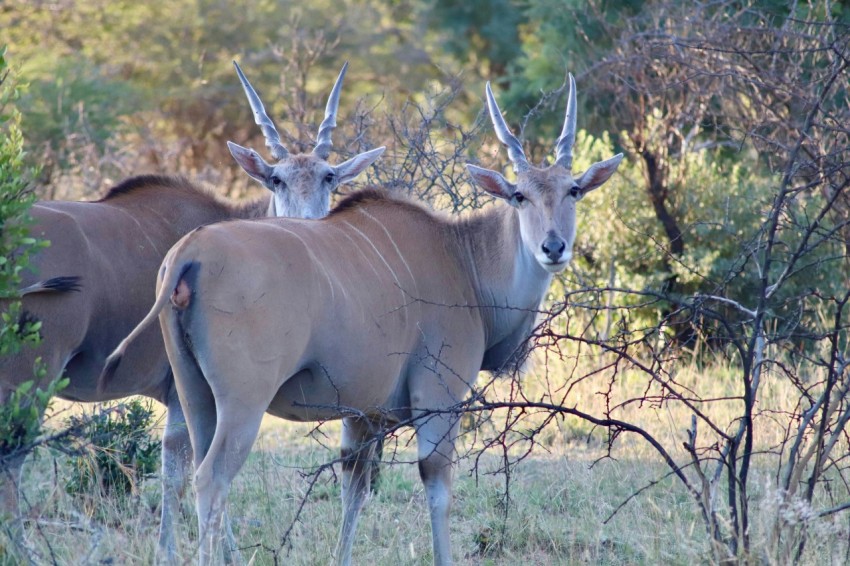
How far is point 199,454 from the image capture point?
11.1ft

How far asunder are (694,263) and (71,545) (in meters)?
4.53

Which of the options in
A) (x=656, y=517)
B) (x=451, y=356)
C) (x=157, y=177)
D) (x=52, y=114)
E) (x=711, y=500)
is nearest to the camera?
(x=711, y=500)

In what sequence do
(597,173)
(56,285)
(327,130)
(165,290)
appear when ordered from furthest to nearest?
(327,130) < (597,173) < (56,285) < (165,290)

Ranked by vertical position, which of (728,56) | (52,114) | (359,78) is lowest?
(728,56)

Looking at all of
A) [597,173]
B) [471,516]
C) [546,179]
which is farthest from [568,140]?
[471,516]

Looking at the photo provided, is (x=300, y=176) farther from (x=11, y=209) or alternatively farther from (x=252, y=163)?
(x=11, y=209)

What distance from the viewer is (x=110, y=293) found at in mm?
3967

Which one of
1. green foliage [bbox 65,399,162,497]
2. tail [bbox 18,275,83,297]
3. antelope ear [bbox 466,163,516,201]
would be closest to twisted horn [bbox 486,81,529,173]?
antelope ear [bbox 466,163,516,201]

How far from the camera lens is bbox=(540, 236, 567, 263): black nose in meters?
3.92

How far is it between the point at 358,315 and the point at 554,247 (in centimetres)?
85

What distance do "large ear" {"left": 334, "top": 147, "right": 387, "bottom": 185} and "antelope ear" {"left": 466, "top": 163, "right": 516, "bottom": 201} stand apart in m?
1.29

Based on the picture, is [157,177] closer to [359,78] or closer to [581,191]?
[581,191]

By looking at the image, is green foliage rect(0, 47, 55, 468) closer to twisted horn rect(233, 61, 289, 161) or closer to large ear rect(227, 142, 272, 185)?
large ear rect(227, 142, 272, 185)

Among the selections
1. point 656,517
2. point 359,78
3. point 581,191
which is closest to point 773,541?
point 656,517
